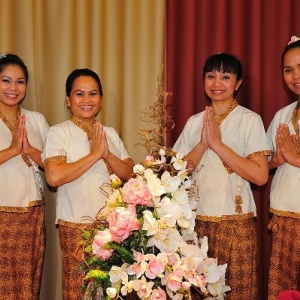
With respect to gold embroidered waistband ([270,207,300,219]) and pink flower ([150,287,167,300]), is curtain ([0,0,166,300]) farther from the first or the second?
pink flower ([150,287,167,300])

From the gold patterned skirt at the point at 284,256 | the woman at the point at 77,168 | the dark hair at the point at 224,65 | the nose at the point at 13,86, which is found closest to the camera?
the gold patterned skirt at the point at 284,256

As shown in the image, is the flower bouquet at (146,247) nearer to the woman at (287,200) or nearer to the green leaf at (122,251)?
the green leaf at (122,251)

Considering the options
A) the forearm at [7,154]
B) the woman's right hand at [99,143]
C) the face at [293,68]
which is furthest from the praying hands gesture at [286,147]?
the forearm at [7,154]

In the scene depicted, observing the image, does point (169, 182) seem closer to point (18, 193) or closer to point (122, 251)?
point (122, 251)

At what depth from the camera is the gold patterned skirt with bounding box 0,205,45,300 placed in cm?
261

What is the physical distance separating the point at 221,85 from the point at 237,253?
0.82 metres

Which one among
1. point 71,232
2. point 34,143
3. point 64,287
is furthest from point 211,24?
point 64,287

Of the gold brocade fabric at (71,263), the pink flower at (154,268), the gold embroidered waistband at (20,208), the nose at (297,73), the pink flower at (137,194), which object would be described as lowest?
the gold brocade fabric at (71,263)

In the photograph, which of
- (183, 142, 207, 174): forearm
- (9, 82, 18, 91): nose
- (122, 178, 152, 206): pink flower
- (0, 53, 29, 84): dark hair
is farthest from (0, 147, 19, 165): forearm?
(122, 178, 152, 206): pink flower

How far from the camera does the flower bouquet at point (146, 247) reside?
1.46m

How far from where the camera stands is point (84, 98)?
268cm

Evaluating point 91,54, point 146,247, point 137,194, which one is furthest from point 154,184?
point 91,54

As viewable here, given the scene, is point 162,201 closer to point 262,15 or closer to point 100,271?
point 100,271

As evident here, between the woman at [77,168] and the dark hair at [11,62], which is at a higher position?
the dark hair at [11,62]
